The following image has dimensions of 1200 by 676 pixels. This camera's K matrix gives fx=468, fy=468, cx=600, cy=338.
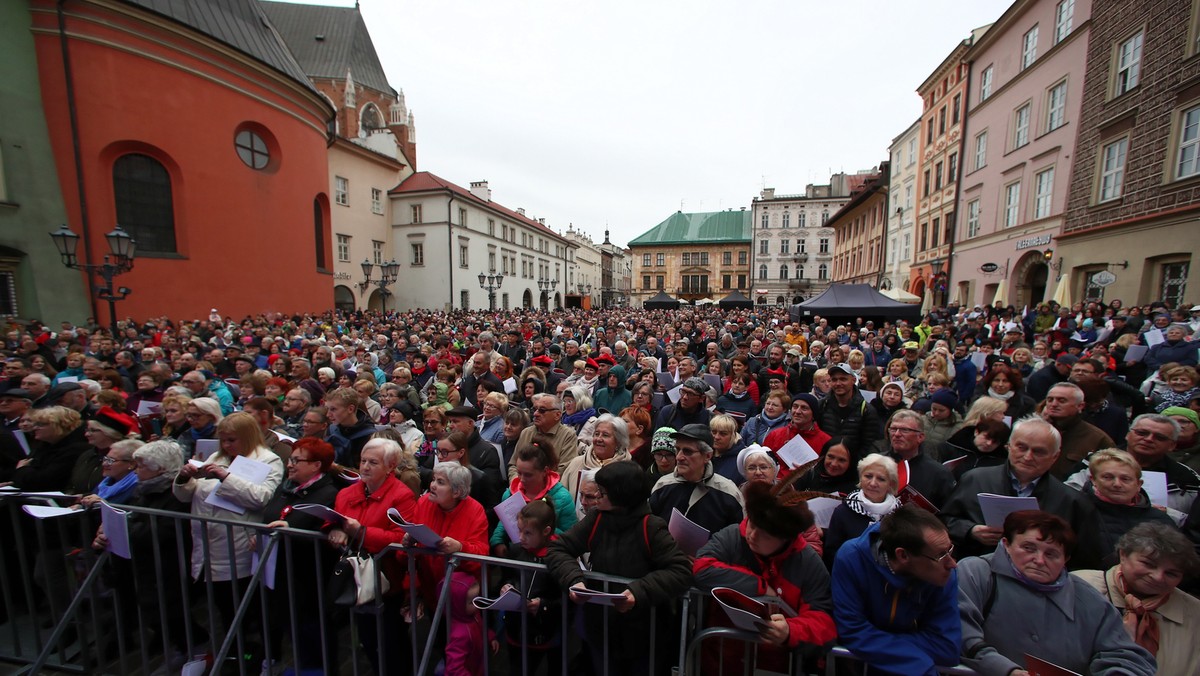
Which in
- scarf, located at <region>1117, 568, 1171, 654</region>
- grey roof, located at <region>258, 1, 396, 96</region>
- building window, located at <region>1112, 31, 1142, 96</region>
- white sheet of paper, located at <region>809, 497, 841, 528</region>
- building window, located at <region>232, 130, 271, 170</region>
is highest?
grey roof, located at <region>258, 1, 396, 96</region>

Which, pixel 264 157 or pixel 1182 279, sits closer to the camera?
pixel 1182 279

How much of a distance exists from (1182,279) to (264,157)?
3108cm

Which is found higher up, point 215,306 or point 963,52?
point 963,52

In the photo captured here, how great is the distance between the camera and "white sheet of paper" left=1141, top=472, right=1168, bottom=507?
8.91 feet

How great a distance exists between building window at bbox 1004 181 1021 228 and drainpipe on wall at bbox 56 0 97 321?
3300cm

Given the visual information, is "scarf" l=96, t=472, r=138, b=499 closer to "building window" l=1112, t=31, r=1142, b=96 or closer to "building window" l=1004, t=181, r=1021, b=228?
"building window" l=1112, t=31, r=1142, b=96

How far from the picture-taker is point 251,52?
60.6 feet

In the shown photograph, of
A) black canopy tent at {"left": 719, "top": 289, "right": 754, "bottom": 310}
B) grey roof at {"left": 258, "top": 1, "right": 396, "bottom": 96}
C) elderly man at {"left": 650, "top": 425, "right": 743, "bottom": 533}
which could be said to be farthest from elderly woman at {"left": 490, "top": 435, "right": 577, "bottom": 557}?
grey roof at {"left": 258, "top": 1, "right": 396, "bottom": 96}

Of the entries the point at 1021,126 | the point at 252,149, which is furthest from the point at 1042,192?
the point at 252,149

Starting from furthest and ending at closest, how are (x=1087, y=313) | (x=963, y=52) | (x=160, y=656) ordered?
(x=963, y=52), (x=1087, y=313), (x=160, y=656)

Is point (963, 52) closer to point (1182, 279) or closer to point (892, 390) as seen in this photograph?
point (1182, 279)

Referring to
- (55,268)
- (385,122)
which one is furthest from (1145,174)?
(385,122)

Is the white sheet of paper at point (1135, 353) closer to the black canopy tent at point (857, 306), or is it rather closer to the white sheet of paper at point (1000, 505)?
the white sheet of paper at point (1000, 505)

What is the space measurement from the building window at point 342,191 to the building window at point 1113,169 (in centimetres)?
3579
